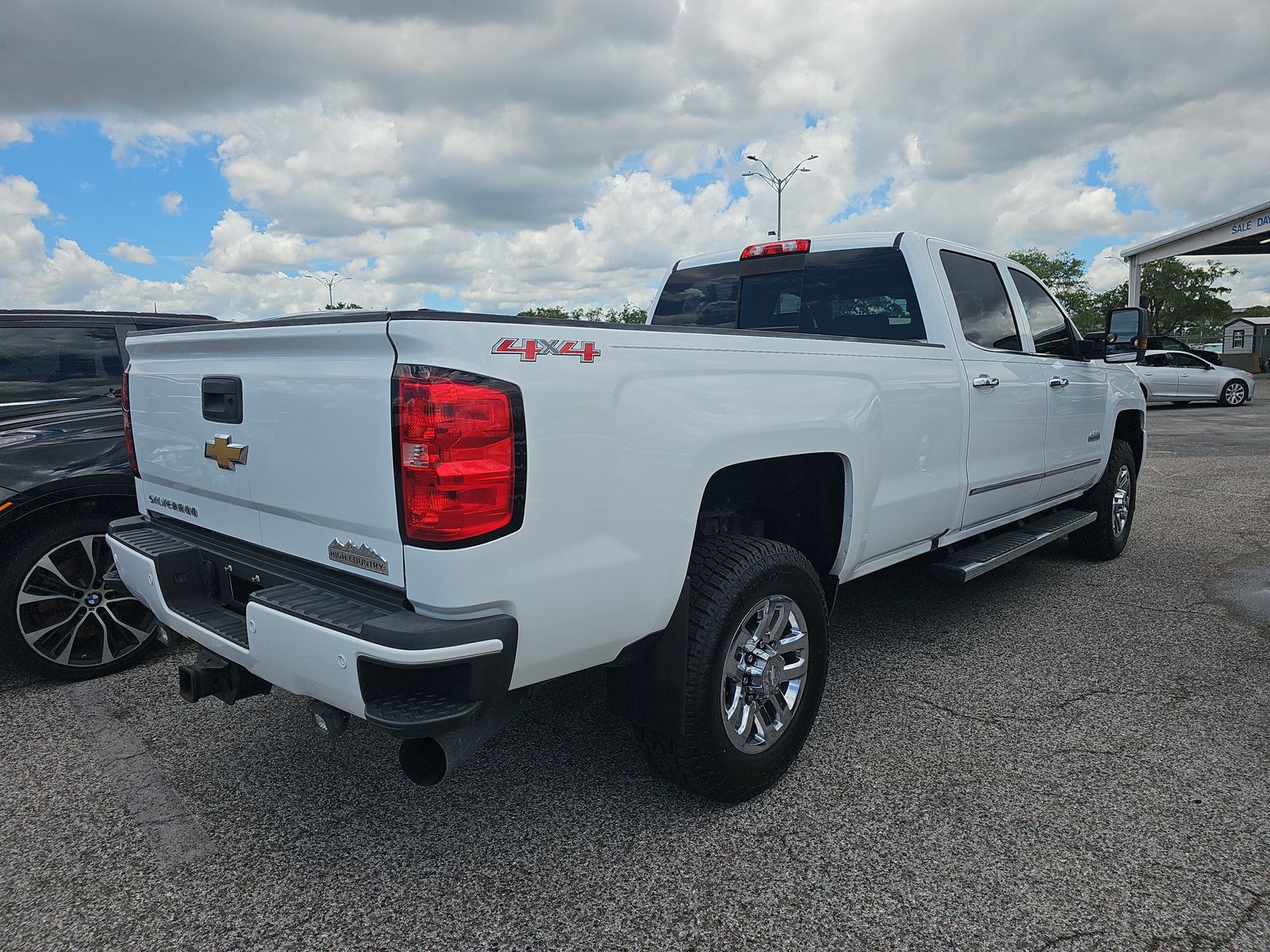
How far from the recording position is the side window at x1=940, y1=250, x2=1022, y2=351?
4.08 m

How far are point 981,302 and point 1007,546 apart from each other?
1.27 m

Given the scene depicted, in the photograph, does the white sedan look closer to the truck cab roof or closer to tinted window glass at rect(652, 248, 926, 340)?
tinted window glass at rect(652, 248, 926, 340)

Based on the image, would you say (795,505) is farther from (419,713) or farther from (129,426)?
(129,426)

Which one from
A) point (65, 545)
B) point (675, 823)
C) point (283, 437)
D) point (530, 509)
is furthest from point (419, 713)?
point (65, 545)

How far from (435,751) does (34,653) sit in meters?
2.76

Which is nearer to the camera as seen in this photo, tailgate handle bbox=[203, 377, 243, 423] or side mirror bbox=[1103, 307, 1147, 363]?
tailgate handle bbox=[203, 377, 243, 423]

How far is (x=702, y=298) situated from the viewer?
15.1 ft

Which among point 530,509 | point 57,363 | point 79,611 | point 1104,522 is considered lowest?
point 1104,522

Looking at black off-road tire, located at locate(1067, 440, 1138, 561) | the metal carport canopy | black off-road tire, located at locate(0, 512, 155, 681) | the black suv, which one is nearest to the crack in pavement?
black off-road tire, located at locate(0, 512, 155, 681)

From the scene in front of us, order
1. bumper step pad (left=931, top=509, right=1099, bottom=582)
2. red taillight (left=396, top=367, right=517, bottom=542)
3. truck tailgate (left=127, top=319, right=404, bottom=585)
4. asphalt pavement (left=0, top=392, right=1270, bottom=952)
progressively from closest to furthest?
red taillight (left=396, top=367, right=517, bottom=542)
truck tailgate (left=127, top=319, right=404, bottom=585)
asphalt pavement (left=0, top=392, right=1270, bottom=952)
bumper step pad (left=931, top=509, right=1099, bottom=582)

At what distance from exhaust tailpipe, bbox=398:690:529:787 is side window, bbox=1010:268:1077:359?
3.88 meters

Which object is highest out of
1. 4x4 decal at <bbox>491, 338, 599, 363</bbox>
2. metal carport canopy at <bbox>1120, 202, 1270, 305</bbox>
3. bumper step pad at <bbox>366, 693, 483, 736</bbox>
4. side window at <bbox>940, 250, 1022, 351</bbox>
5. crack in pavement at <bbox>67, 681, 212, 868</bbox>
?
metal carport canopy at <bbox>1120, 202, 1270, 305</bbox>

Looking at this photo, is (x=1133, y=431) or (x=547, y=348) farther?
(x=1133, y=431)

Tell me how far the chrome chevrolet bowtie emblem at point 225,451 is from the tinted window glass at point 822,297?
253 centimetres
